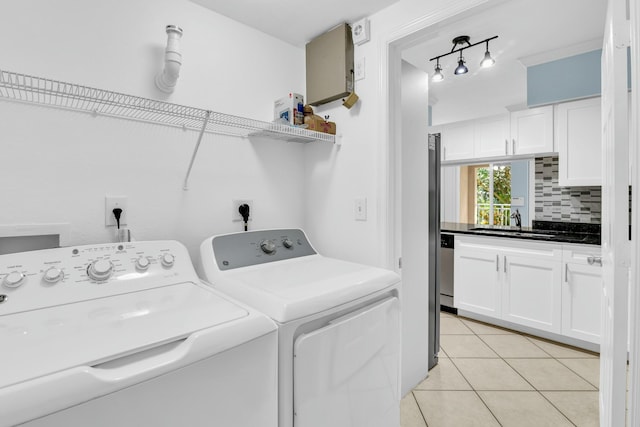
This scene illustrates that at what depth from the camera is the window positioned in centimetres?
534

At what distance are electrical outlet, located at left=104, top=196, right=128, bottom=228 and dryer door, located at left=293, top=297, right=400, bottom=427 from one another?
3.08ft

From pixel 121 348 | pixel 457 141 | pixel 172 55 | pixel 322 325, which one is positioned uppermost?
pixel 457 141

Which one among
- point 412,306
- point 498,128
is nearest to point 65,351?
point 412,306

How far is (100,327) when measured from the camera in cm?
78

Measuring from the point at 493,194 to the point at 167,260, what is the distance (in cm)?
570

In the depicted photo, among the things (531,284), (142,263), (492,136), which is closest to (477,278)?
(531,284)

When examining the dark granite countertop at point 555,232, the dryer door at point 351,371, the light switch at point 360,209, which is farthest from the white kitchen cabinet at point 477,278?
the dryer door at point 351,371

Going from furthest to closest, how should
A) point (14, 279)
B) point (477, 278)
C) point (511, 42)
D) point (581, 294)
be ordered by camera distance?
1. point (477, 278)
2. point (511, 42)
3. point (581, 294)
4. point (14, 279)

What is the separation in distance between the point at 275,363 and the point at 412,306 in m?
1.34

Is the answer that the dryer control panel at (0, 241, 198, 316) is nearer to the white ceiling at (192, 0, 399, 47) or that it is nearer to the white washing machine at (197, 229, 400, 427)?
the white washing machine at (197, 229, 400, 427)

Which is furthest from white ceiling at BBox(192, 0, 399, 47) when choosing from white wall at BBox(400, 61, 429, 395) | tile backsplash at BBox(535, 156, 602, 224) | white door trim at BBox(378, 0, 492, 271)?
tile backsplash at BBox(535, 156, 602, 224)

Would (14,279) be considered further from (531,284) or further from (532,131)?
(532,131)

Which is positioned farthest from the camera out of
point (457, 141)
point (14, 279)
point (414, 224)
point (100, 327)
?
point (457, 141)

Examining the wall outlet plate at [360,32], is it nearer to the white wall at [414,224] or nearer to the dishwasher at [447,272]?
the white wall at [414,224]
